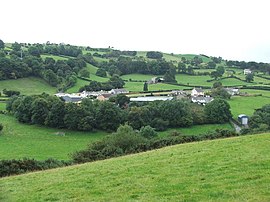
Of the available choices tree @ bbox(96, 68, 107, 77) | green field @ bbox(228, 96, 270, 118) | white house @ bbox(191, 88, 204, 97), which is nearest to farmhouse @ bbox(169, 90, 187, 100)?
white house @ bbox(191, 88, 204, 97)

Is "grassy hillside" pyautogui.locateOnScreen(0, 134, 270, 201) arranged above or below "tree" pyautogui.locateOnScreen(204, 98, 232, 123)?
above

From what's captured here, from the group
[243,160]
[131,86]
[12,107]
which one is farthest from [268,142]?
[131,86]

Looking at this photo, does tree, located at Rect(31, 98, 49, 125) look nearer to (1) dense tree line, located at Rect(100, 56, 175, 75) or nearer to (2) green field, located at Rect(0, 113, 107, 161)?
(2) green field, located at Rect(0, 113, 107, 161)

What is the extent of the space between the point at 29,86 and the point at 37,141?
59098 mm

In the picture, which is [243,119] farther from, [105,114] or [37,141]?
[37,141]

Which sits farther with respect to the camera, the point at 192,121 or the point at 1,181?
the point at 192,121

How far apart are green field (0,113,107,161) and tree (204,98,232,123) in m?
22.5

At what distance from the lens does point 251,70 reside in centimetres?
17250

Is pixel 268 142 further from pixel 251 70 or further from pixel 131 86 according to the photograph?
pixel 251 70

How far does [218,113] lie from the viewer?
263 feet

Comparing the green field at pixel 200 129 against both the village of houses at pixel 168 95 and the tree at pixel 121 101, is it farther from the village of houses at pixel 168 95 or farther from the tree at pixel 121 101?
the village of houses at pixel 168 95

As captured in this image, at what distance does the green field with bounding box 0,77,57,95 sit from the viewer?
113 m

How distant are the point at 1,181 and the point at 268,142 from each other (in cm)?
1506

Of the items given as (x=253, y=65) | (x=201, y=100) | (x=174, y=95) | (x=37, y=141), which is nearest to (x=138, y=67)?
(x=174, y=95)
